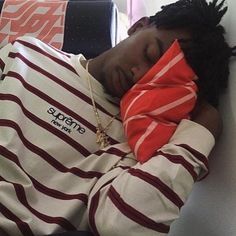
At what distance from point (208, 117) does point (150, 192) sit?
0.23 metres

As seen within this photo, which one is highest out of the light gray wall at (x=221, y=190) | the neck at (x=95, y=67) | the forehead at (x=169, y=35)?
the forehead at (x=169, y=35)

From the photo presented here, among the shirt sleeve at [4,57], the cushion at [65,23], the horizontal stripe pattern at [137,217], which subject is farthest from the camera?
the cushion at [65,23]

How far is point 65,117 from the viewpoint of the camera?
831 millimetres

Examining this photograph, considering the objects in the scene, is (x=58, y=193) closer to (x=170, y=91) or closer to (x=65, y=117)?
(x=65, y=117)

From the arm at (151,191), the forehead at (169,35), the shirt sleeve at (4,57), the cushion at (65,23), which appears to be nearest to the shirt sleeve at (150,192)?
the arm at (151,191)

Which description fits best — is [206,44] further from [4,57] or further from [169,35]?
[4,57]

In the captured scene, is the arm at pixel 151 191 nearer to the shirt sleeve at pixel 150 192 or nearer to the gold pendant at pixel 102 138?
the shirt sleeve at pixel 150 192

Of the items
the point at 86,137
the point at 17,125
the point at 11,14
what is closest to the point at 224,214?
the point at 86,137

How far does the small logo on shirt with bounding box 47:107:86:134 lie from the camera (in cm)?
81

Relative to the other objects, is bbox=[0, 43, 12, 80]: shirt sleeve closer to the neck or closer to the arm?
the neck

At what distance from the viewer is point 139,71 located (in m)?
0.84

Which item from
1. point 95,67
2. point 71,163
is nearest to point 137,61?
point 95,67

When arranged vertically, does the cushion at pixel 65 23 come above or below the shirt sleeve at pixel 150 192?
above

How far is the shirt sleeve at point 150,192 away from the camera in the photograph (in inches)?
25.0
